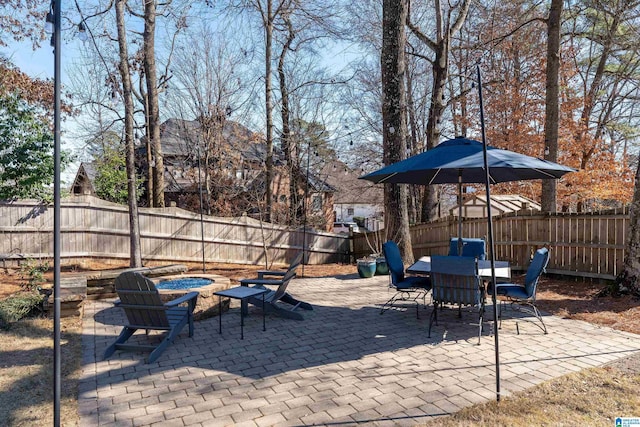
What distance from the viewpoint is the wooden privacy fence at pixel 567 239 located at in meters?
7.25

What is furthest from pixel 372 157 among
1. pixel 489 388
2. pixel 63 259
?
pixel 489 388

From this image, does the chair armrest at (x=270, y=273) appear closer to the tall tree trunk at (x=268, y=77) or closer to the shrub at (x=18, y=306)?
the shrub at (x=18, y=306)

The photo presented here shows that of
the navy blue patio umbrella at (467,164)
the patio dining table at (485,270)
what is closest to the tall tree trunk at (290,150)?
the navy blue patio umbrella at (467,164)

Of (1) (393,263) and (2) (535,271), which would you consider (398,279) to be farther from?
(2) (535,271)

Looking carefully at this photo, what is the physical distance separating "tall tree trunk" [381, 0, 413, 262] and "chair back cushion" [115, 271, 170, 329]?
21.6 ft

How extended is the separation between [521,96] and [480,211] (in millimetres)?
4975

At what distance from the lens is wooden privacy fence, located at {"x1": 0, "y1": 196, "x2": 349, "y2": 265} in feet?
30.9

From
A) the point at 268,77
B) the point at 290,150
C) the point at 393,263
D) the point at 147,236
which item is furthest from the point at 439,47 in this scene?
the point at 147,236

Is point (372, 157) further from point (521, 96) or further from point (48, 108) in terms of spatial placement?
point (48, 108)

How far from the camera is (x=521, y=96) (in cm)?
1475

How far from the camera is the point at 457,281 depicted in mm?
4684

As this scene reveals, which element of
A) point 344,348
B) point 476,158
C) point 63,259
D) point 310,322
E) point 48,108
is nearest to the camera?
point 344,348

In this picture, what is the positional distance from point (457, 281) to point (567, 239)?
4833 mm

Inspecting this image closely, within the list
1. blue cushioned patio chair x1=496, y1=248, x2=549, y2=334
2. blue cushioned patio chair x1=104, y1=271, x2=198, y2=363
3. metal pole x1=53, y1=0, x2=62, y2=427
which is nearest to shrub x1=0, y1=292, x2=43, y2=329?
blue cushioned patio chair x1=104, y1=271, x2=198, y2=363
